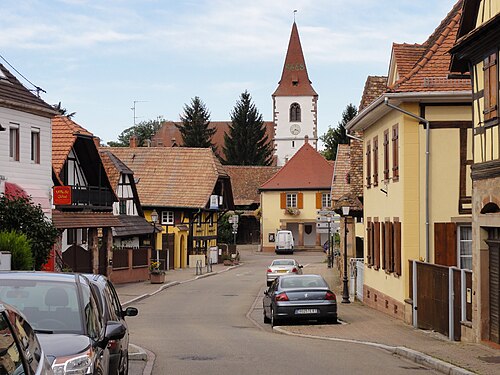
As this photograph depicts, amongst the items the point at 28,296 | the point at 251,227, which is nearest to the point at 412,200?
the point at 28,296

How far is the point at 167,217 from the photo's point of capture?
2571 inches

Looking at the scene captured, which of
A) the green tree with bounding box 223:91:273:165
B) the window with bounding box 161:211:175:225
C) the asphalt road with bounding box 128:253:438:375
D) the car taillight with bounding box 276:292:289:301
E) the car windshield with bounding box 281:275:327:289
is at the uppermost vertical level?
the green tree with bounding box 223:91:273:165

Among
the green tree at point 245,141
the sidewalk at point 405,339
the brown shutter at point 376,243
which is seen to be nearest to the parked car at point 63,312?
the sidewalk at point 405,339

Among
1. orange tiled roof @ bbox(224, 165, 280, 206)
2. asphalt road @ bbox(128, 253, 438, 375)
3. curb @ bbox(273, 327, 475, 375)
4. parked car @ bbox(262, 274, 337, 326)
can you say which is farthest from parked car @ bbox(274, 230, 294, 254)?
curb @ bbox(273, 327, 475, 375)

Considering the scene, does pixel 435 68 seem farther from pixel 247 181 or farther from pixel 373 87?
pixel 247 181

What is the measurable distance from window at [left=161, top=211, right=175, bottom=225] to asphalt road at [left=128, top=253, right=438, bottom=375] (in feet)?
91.9

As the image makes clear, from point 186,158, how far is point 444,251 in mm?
47238

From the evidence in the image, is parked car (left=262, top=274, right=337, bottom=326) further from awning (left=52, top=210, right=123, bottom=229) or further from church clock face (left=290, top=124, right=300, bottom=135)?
church clock face (left=290, top=124, right=300, bottom=135)

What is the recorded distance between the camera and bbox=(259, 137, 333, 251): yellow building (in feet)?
293

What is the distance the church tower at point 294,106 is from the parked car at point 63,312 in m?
105

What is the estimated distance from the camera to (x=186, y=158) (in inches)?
2781

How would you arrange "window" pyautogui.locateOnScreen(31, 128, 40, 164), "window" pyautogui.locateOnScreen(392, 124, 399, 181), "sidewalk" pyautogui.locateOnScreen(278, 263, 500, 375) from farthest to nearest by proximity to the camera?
"window" pyautogui.locateOnScreen(31, 128, 40, 164), "window" pyautogui.locateOnScreen(392, 124, 399, 181), "sidewalk" pyautogui.locateOnScreen(278, 263, 500, 375)

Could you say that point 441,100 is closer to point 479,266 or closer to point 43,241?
point 479,266

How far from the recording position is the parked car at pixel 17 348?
5496mm
